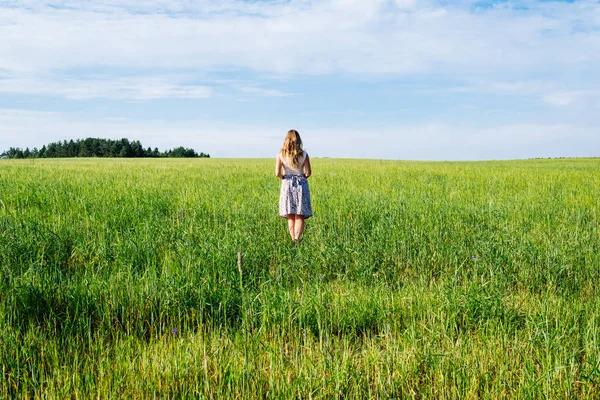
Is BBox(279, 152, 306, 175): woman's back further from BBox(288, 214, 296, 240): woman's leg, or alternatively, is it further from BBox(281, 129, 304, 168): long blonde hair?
BBox(288, 214, 296, 240): woman's leg

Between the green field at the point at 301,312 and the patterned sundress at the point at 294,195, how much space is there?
389 mm

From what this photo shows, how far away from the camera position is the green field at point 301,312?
287 centimetres

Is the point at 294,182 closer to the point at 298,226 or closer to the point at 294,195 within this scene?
the point at 294,195

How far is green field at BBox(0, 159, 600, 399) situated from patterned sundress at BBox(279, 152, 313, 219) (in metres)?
0.39

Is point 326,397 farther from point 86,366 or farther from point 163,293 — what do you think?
point 163,293

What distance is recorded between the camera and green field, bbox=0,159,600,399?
9.40ft

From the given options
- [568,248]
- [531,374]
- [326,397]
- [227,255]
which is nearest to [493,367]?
[531,374]

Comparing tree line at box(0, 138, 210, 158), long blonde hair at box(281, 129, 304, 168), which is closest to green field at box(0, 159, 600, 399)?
long blonde hair at box(281, 129, 304, 168)

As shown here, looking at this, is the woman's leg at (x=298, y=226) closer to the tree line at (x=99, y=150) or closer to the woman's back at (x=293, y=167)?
the woman's back at (x=293, y=167)

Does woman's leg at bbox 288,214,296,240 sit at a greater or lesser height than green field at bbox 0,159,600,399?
greater

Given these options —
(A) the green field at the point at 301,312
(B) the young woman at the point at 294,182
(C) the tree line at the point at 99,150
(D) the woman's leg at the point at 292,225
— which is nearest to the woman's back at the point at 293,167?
(B) the young woman at the point at 294,182

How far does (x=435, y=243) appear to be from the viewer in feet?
20.5

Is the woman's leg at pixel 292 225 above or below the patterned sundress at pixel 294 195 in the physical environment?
below

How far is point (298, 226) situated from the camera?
22.5 ft
